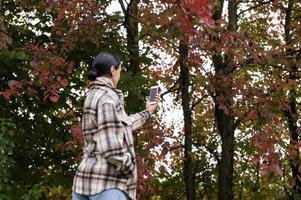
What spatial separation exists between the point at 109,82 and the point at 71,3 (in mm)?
3223

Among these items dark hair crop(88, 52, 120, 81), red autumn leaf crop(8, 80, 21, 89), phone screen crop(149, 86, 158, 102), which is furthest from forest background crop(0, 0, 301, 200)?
dark hair crop(88, 52, 120, 81)

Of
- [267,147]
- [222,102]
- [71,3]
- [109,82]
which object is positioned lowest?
[109,82]

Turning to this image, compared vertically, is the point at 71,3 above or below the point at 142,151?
above

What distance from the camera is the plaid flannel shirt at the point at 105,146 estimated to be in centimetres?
362

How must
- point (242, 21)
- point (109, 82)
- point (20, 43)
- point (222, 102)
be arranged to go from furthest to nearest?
point (242, 21) → point (20, 43) → point (222, 102) → point (109, 82)

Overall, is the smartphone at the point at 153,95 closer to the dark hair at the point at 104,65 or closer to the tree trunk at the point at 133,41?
the dark hair at the point at 104,65

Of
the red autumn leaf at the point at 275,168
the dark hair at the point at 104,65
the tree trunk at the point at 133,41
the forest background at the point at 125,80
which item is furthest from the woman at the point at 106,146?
the tree trunk at the point at 133,41

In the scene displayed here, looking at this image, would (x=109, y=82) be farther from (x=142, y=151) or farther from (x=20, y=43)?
(x=20, y=43)

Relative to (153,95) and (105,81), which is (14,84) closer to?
(153,95)

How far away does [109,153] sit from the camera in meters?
3.61

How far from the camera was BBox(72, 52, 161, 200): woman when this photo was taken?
363 centimetres

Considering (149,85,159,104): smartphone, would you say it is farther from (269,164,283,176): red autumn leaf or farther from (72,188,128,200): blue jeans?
(269,164,283,176): red autumn leaf

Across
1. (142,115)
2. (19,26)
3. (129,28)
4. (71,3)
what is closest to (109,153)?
(142,115)

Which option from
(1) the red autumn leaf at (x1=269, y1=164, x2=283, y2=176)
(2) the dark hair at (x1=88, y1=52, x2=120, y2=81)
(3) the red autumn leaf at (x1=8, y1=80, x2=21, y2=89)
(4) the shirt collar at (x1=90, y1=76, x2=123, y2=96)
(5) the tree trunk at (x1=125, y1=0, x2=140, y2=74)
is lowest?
(4) the shirt collar at (x1=90, y1=76, x2=123, y2=96)
